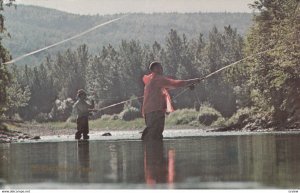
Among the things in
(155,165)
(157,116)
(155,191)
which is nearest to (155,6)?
(157,116)

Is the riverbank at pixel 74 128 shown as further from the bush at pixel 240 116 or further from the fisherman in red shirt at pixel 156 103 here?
the fisherman in red shirt at pixel 156 103

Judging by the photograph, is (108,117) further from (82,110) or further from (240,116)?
A: (240,116)

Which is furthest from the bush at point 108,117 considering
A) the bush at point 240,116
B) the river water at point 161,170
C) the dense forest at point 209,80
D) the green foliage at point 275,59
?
the river water at point 161,170

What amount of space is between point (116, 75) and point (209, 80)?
4.14 m

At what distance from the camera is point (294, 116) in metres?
22.2

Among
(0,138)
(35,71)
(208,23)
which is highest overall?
(208,23)

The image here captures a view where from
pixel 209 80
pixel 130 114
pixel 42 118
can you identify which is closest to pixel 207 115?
pixel 209 80

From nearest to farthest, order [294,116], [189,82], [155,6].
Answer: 1. [189,82]
2. [155,6]
3. [294,116]

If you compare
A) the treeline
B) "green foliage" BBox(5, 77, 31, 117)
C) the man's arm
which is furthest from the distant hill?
the man's arm

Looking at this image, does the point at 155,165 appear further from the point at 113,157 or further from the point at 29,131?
the point at 29,131

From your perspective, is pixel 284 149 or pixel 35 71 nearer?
pixel 284 149

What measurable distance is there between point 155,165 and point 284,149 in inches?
92.4

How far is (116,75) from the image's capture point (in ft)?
77.0

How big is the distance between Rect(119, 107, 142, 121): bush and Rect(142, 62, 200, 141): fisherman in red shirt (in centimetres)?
896
